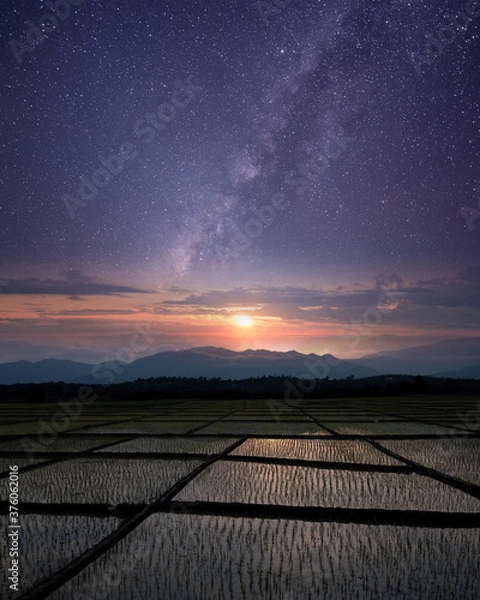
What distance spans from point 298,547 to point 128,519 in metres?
1.47

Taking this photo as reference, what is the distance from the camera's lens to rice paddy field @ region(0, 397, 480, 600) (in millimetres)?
2850

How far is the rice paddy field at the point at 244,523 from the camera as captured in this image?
285cm

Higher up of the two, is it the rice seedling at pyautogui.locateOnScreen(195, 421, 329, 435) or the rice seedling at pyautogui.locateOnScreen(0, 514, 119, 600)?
A: the rice seedling at pyautogui.locateOnScreen(0, 514, 119, 600)

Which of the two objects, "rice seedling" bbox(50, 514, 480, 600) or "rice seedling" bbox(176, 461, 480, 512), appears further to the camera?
"rice seedling" bbox(176, 461, 480, 512)

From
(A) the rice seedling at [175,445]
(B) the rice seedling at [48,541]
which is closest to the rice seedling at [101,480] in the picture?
(B) the rice seedling at [48,541]

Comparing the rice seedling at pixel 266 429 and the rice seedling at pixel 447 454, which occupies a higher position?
the rice seedling at pixel 447 454

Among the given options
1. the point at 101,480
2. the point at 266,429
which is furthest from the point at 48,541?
the point at 266,429

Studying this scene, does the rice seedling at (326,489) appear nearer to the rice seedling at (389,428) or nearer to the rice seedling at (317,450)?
the rice seedling at (317,450)

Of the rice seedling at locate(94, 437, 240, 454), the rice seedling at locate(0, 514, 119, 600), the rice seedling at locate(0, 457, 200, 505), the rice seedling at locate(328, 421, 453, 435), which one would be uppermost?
the rice seedling at locate(0, 514, 119, 600)

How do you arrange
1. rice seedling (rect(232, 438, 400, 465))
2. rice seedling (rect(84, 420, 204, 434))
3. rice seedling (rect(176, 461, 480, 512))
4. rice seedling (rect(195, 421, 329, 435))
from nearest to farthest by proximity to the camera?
rice seedling (rect(176, 461, 480, 512)) < rice seedling (rect(232, 438, 400, 465)) < rice seedling (rect(195, 421, 329, 435)) < rice seedling (rect(84, 420, 204, 434))

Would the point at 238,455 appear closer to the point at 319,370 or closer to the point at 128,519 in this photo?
the point at 128,519

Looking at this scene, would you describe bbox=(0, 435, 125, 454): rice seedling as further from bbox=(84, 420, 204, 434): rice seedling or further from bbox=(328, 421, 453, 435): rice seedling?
bbox=(328, 421, 453, 435): rice seedling

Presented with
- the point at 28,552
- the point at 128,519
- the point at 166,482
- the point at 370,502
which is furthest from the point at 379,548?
the point at 166,482

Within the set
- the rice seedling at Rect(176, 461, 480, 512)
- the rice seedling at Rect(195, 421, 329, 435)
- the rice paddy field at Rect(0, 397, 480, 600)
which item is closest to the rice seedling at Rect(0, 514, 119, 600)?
the rice paddy field at Rect(0, 397, 480, 600)
